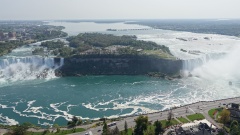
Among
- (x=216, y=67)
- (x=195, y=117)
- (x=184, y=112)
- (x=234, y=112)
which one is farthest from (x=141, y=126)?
(x=216, y=67)

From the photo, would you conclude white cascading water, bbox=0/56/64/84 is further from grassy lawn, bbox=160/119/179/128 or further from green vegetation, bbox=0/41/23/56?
grassy lawn, bbox=160/119/179/128

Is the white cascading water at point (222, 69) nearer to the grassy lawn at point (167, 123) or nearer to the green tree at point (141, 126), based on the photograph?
the grassy lawn at point (167, 123)

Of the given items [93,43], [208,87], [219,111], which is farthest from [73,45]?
[219,111]

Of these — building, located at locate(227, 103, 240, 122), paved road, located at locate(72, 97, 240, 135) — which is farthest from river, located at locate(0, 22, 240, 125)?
building, located at locate(227, 103, 240, 122)

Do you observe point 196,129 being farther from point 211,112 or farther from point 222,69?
point 222,69

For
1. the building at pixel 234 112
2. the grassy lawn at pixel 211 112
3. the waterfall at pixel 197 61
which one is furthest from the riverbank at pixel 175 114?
the waterfall at pixel 197 61
